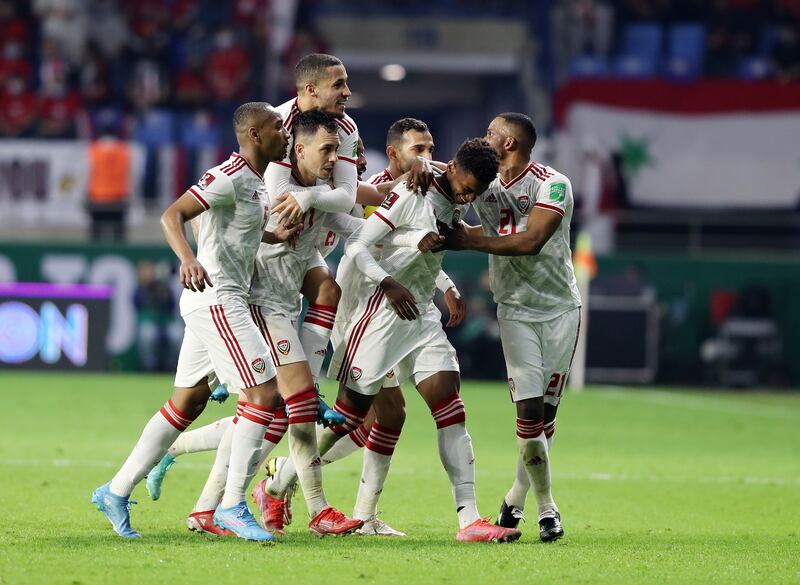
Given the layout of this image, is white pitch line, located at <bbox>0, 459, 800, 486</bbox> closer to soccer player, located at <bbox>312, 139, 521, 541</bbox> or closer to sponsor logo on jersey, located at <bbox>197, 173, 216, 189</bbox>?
soccer player, located at <bbox>312, 139, 521, 541</bbox>

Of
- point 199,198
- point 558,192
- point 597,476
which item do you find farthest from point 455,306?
point 597,476

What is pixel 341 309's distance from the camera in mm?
7539

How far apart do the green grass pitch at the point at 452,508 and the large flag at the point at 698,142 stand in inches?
355

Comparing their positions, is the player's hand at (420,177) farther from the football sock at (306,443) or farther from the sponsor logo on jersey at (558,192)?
the football sock at (306,443)

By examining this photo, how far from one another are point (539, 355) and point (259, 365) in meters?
1.64

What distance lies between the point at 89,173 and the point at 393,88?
11129 millimetres

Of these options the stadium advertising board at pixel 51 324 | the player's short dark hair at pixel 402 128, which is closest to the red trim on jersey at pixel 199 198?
the player's short dark hair at pixel 402 128

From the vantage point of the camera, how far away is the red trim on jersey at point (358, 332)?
7.25 metres

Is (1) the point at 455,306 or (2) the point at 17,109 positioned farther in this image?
(2) the point at 17,109

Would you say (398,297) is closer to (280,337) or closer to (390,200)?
(390,200)

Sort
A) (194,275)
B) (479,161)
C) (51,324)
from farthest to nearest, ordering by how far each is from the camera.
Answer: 1. (51,324)
2. (479,161)
3. (194,275)

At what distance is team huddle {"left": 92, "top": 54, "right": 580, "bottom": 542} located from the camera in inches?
265

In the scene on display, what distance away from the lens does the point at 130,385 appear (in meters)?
18.4

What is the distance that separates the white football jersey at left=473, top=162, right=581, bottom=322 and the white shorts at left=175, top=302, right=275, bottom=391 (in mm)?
1517
